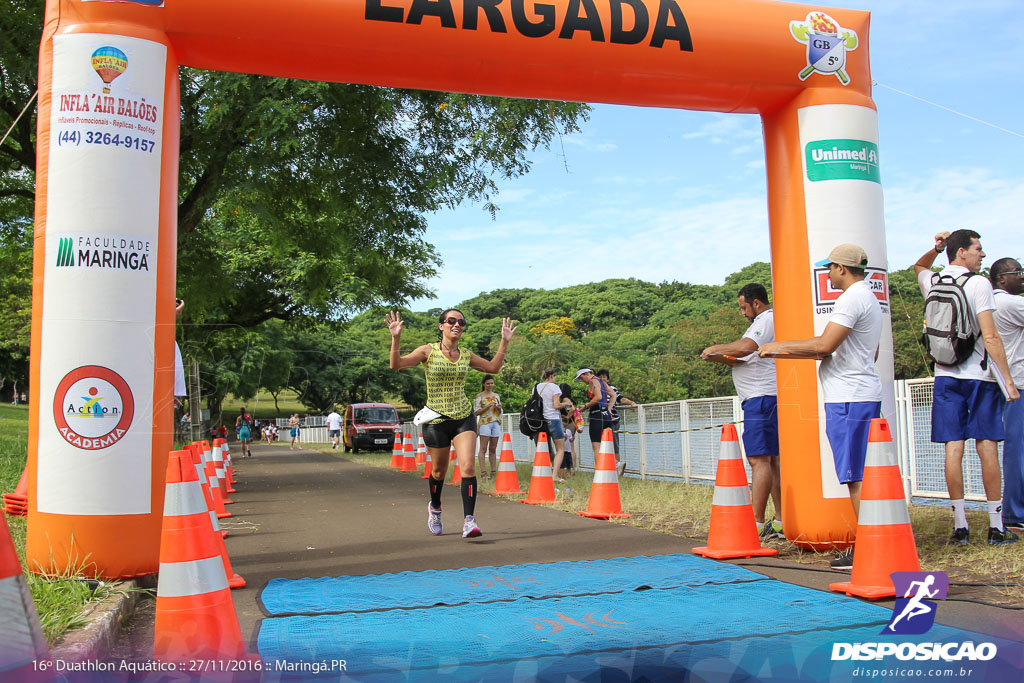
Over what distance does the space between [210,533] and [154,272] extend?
2249 millimetres

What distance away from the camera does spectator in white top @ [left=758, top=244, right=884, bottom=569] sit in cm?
527

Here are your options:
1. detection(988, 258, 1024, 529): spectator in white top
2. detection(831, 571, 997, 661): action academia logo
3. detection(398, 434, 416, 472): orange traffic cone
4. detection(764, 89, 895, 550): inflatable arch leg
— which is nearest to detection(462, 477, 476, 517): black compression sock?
detection(764, 89, 895, 550): inflatable arch leg

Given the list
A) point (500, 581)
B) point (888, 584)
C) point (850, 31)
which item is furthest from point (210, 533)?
point (850, 31)

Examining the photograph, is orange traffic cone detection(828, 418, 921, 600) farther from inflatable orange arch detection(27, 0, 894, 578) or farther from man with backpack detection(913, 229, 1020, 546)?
man with backpack detection(913, 229, 1020, 546)

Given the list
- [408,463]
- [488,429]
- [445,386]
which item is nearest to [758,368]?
[445,386]

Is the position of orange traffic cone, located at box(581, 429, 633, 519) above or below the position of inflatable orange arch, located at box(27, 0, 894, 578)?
below

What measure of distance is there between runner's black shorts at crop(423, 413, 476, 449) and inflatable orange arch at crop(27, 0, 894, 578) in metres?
2.51

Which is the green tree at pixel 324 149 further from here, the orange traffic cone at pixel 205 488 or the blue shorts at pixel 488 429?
the orange traffic cone at pixel 205 488

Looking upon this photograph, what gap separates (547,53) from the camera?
6.26 metres

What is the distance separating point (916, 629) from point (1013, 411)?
3.07m

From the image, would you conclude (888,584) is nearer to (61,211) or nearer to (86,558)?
(86,558)

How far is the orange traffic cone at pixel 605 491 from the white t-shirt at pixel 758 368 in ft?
6.90

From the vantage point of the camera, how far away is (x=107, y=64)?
211 inches

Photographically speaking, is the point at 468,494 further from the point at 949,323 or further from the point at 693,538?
the point at 949,323
